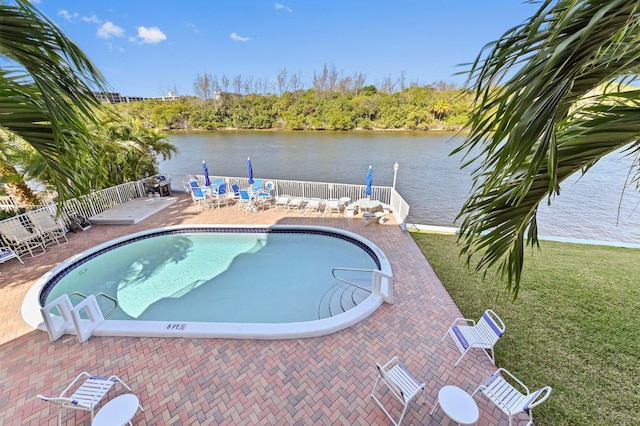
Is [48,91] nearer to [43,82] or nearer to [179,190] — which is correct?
[43,82]

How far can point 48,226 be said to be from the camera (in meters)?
6.80

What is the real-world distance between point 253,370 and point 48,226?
7382mm

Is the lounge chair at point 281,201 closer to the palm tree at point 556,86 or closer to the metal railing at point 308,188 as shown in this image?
the metal railing at point 308,188

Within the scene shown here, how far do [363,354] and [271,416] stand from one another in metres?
1.42

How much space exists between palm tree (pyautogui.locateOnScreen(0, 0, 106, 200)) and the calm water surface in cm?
497

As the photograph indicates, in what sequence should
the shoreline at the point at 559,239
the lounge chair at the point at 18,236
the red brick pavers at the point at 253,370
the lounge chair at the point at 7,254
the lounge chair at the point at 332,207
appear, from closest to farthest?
the red brick pavers at the point at 253,370 → the lounge chair at the point at 7,254 → the lounge chair at the point at 18,236 → the shoreline at the point at 559,239 → the lounge chair at the point at 332,207

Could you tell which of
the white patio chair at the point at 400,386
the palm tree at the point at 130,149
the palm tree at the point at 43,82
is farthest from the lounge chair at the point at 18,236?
the white patio chair at the point at 400,386

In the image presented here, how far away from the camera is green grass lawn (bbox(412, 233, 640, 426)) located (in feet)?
9.87

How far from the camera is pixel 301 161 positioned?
23.7 meters

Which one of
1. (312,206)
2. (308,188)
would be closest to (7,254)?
(312,206)

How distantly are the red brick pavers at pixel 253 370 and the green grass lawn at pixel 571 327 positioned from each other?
0.63 metres

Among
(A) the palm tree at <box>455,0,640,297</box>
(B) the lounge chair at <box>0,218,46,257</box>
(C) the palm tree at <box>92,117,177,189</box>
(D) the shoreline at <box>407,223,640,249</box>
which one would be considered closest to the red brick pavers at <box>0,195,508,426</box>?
(B) the lounge chair at <box>0,218,46,257</box>

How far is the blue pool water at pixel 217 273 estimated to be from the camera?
202 inches

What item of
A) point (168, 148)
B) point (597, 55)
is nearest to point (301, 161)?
point (168, 148)
